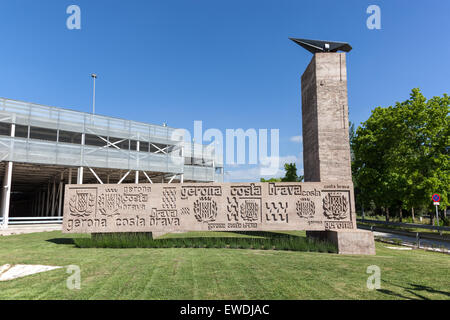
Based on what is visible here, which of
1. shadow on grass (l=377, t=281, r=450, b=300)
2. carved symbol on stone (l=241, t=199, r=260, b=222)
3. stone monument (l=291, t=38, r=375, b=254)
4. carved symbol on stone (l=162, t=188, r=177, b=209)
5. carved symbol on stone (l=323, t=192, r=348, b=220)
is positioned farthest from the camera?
stone monument (l=291, t=38, r=375, b=254)

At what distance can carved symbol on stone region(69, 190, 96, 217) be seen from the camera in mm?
12758

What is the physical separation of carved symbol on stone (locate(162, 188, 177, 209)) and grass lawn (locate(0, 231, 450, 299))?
3294mm

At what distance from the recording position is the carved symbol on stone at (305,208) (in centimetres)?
1234

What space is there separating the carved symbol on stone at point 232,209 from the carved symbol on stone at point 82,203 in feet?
21.1

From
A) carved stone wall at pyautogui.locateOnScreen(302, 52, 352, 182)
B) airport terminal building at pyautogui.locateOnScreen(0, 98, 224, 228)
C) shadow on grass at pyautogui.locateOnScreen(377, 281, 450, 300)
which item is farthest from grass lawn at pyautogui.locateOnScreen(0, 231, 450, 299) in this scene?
airport terminal building at pyautogui.locateOnScreen(0, 98, 224, 228)

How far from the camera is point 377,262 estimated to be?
887cm

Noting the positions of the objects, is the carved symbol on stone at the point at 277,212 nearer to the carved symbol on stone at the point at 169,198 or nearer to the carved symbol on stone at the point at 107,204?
the carved symbol on stone at the point at 169,198

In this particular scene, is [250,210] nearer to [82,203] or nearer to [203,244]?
[203,244]

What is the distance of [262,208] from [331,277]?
575 centimetres

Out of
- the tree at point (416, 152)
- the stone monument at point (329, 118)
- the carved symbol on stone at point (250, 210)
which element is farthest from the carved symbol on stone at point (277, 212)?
the tree at point (416, 152)

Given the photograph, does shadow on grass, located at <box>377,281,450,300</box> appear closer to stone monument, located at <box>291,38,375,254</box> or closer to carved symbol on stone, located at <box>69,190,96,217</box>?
stone monument, located at <box>291,38,375,254</box>

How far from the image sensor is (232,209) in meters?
12.5

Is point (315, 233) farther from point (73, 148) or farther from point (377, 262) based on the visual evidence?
point (73, 148)
